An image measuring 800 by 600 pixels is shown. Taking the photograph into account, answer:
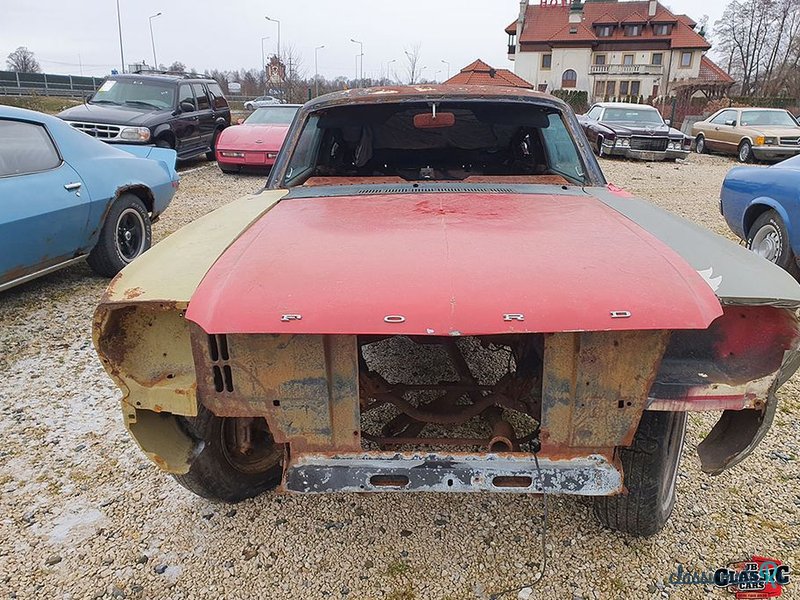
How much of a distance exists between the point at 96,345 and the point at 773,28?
64672mm

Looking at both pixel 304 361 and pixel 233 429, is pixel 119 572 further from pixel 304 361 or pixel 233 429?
pixel 304 361

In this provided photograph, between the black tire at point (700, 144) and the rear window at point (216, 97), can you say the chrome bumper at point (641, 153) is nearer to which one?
the black tire at point (700, 144)

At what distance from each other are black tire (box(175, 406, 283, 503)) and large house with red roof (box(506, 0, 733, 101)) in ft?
183

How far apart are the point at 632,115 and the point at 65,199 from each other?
14.5m

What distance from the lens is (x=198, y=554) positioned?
2193 mm

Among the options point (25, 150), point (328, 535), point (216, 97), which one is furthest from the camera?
point (216, 97)

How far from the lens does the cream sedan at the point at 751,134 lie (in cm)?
1380

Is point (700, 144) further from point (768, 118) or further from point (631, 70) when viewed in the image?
point (631, 70)

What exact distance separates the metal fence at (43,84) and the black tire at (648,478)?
37.3 m

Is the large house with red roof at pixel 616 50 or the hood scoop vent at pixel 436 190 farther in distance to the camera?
the large house with red roof at pixel 616 50

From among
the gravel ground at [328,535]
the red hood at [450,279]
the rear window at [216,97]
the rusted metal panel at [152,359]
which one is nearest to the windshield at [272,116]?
the rear window at [216,97]

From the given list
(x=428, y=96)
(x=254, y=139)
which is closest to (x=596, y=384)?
(x=428, y=96)

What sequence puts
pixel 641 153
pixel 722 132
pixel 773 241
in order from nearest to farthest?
pixel 773 241 → pixel 641 153 → pixel 722 132

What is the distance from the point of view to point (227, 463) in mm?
2309
